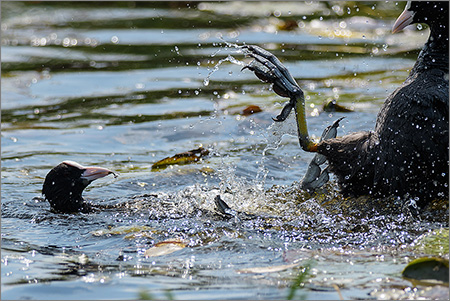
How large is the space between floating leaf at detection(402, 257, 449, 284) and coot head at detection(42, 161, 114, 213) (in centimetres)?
240

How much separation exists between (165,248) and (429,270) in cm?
142

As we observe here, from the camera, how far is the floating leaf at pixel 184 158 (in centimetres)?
585

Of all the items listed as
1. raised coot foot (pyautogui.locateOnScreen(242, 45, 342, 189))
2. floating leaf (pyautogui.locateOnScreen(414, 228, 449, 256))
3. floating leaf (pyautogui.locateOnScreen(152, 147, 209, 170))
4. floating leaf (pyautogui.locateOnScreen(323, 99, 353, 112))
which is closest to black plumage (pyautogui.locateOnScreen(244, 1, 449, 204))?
raised coot foot (pyautogui.locateOnScreen(242, 45, 342, 189))

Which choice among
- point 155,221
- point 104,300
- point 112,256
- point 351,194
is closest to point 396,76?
point 351,194

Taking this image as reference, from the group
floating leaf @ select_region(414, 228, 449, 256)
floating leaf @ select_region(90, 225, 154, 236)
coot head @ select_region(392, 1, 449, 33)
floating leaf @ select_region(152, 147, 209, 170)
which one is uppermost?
coot head @ select_region(392, 1, 449, 33)

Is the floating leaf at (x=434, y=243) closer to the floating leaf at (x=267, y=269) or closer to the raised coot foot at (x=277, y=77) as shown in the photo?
the floating leaf at (x=267, y=269)

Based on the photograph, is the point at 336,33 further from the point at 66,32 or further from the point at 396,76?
the point at 66,32

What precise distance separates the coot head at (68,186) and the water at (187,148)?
131 millimetres

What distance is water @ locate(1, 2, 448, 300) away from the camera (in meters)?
3.51

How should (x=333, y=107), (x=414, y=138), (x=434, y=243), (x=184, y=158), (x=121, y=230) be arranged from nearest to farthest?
(x=434, y=243) < (x=414, y=138) < (x=121, y=230) < (x=184, y=158) < (x=333, y=107)

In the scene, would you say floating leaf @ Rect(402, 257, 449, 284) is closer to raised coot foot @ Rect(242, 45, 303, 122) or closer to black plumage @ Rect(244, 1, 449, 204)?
black plumage @ Rect(244, 1, 449, 204)

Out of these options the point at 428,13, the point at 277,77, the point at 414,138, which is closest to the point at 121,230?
the point at 277,77

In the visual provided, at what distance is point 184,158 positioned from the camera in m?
5.93

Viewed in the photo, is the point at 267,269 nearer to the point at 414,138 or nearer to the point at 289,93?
the point at 414,138
